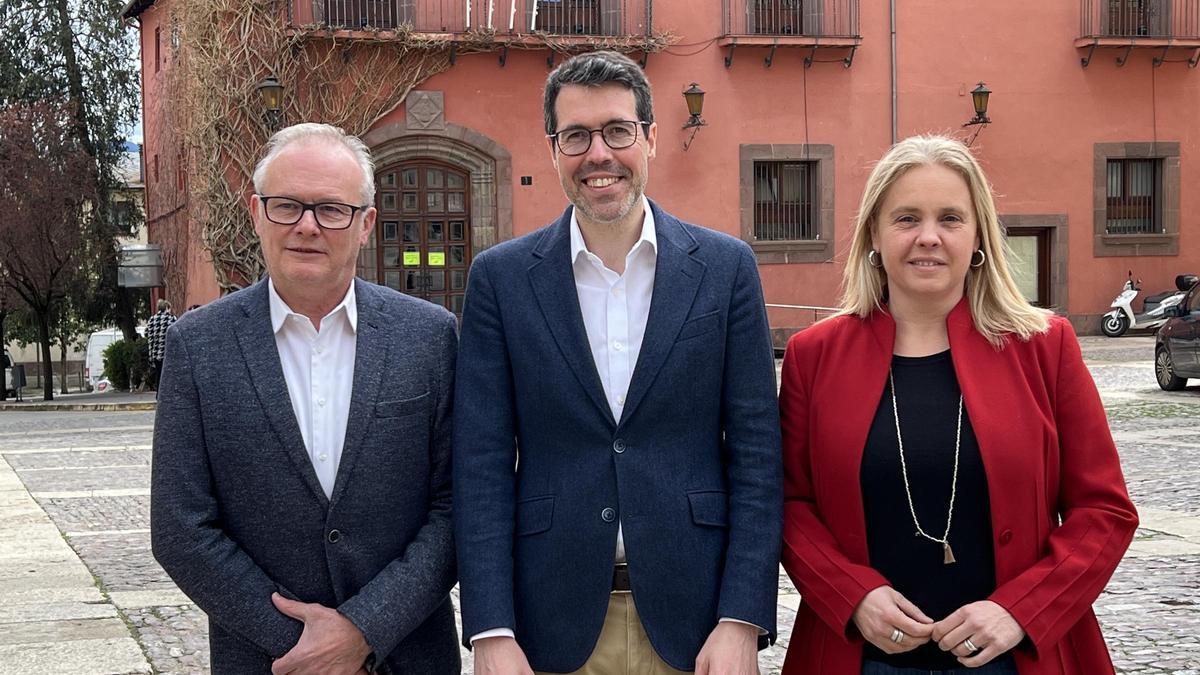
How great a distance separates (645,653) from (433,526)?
0.53 meters

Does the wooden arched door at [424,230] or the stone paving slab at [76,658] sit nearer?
the stone paving slab at [76,658]

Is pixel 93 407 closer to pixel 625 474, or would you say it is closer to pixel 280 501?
pixel 280 501

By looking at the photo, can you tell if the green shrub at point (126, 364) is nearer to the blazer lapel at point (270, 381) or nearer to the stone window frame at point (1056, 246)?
the stone window frame at point (1056, 246)

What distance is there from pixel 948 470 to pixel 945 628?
31 centimetres

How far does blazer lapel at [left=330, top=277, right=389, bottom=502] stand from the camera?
2791 mm

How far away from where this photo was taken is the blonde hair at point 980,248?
2.77 metres

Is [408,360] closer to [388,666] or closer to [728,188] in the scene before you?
[388,666]

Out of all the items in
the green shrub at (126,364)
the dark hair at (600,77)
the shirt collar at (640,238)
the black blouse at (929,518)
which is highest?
the dark hair at (600,77)

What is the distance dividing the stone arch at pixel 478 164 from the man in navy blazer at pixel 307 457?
18783mm

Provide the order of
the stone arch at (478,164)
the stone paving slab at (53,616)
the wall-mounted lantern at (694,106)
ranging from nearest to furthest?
the stone paving slab at (53,616) < the wall-mounted lantern at (694,106) < the stone arch at (478,164)

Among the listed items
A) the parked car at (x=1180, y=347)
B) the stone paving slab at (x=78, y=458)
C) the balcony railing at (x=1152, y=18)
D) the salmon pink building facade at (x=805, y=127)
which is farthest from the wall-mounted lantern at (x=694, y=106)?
the stone paving slab at (x=78, y=458)

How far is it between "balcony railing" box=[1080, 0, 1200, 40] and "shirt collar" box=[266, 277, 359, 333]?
951 inches

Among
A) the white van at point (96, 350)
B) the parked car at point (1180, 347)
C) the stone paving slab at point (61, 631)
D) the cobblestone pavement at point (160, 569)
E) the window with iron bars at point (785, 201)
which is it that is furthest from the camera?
the white van at point (96, 350)

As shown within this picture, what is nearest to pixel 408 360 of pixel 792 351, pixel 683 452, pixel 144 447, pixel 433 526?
pixel 433 526
